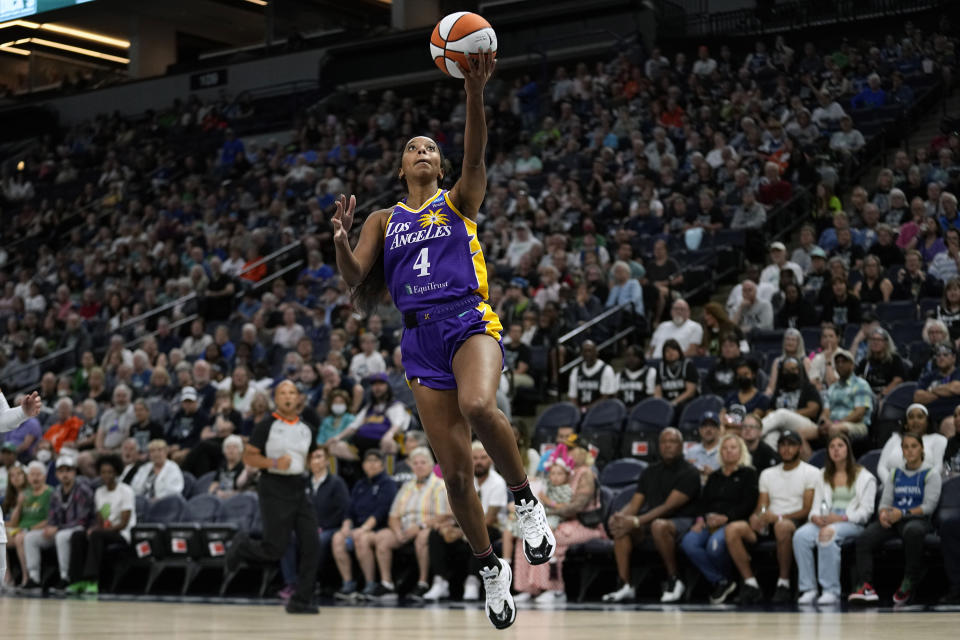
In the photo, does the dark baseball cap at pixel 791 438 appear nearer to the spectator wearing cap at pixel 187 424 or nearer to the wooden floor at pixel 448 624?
the wooden floor at pixel 448 624

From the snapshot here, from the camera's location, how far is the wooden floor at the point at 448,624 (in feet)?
23.9

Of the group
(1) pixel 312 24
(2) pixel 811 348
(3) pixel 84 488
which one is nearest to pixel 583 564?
(2) pixel 811 348

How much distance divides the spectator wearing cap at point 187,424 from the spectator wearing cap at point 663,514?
6.11 meters

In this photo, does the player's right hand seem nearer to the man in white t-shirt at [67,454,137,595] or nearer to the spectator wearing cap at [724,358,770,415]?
the spectator wearing cap at [724,358,770,415]

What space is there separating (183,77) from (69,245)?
620cm

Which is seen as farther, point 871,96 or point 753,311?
point 871,96

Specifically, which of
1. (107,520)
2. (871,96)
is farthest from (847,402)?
(107,520)

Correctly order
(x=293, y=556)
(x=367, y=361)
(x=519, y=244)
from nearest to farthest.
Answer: (x=293, y=556) < (x=367, y=361) < (x=519, y=244)

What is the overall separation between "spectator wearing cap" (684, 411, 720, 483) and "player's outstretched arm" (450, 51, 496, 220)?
6062mm

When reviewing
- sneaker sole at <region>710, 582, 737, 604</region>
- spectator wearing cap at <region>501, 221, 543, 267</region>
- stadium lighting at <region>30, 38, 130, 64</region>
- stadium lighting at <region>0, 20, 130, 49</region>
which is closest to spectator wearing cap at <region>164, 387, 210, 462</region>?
spectator wearing cap at <region>501, 221, 543, 267</region>

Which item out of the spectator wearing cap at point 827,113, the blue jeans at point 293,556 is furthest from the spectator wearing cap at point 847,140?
the blue jeans at point 293,556

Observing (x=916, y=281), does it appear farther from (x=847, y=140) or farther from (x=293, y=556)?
(x=293, y=556)

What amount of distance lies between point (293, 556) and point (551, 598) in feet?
8.91

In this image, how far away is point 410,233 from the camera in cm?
576
